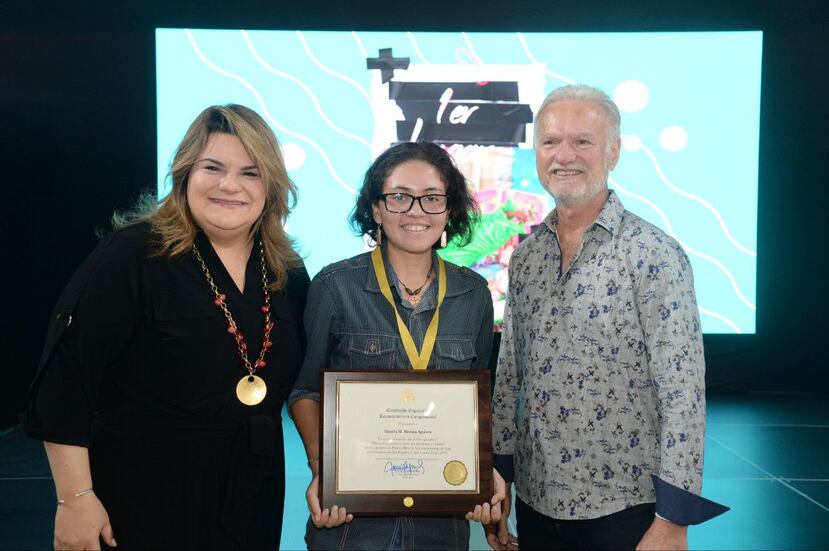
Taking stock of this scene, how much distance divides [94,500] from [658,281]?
4.76 feet

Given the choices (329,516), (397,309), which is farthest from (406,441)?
(397,309)

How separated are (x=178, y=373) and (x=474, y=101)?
4.74 meters

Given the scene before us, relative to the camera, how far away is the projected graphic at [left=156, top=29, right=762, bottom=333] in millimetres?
6059

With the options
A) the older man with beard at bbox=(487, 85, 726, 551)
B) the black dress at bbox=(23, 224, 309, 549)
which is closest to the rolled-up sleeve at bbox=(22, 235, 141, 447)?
the black dress at bbox=(23, 224, 309, 549)

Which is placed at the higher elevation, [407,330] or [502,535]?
[407,330]

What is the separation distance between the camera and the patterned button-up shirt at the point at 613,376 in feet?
5.78

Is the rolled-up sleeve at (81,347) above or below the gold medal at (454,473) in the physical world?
above

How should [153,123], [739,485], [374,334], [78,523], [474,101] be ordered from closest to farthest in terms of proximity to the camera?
1. [78,523]
2. [374,334]
3. [739,485]
4. [474,101]
5. [153,123]

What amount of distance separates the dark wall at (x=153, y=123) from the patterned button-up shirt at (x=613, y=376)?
16.1 feet

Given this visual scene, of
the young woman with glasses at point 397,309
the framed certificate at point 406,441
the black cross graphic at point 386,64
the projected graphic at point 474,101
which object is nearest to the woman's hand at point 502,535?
the young woman with glasses at point 397,309

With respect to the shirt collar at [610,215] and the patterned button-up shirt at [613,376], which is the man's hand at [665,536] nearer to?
the patterned button-up shirt at [613,376]

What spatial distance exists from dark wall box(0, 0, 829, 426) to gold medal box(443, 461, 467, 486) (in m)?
5.09
